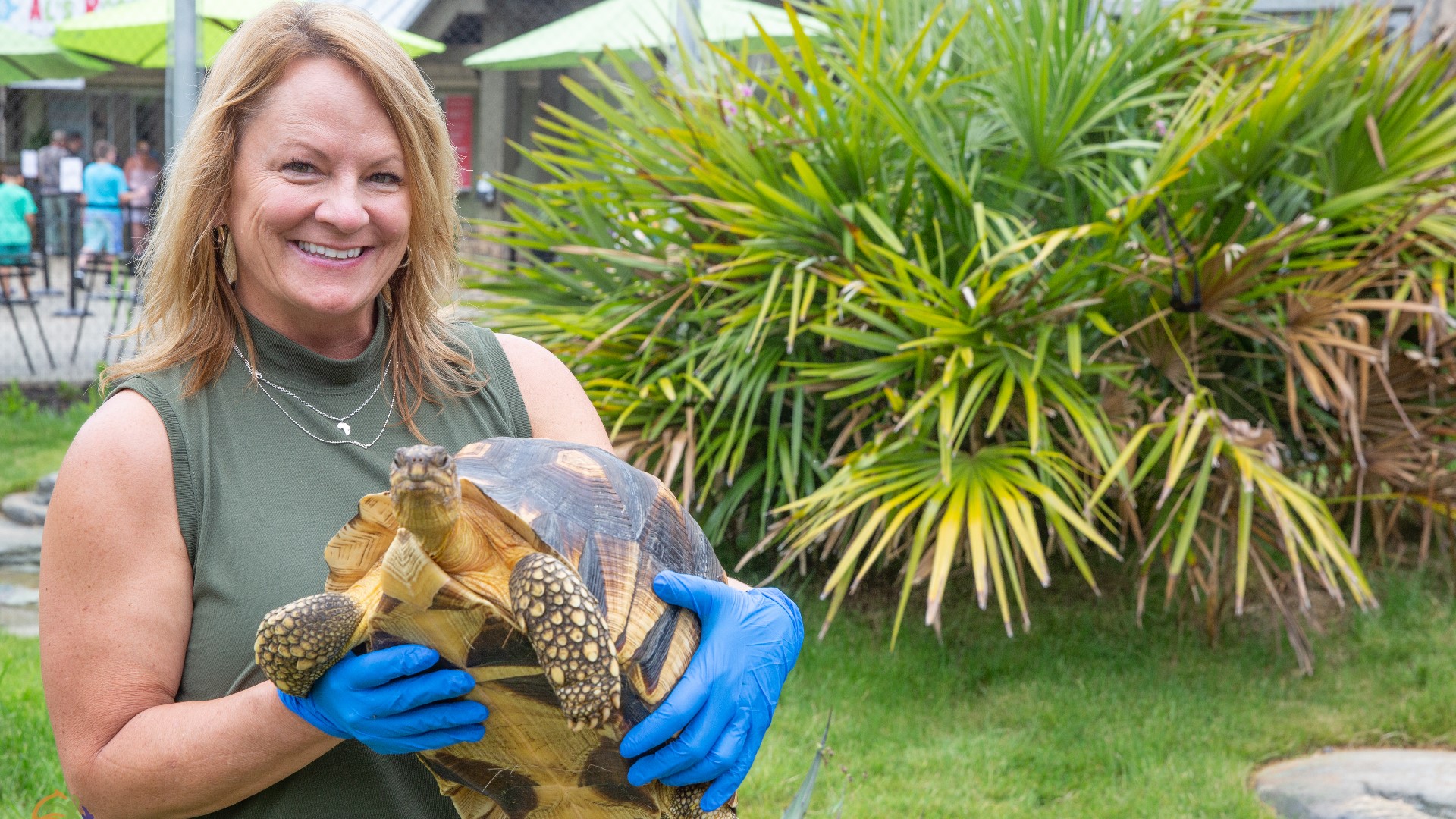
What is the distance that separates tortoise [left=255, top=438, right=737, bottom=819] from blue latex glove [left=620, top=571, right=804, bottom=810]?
0.03m

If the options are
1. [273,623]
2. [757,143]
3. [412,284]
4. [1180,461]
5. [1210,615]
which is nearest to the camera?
[273,623]

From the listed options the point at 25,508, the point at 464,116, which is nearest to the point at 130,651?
the point at 25,508

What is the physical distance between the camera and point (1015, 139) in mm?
4305

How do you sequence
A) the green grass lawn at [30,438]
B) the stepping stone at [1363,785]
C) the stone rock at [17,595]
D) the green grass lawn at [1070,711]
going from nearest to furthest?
1. the stepping stone at [1363,785]
2. the green grass lawn at [1070,711]
3. the stone rock at [17,595]
4. the green grass lawn at [30,438]

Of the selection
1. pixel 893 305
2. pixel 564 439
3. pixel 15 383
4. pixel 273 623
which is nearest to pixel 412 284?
pixel 564 439

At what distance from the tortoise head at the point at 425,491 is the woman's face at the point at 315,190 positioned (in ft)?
1.58

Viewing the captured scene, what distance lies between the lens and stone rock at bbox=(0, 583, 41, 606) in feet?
16.8

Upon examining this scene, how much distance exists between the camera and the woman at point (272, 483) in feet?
4.90

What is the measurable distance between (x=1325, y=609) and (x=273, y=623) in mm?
4250

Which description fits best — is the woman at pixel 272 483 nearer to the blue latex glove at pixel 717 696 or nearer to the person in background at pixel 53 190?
the blue latex glove at pixel 717 696

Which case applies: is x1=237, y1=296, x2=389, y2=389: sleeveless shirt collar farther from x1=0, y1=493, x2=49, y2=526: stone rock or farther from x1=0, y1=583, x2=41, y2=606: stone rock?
x1=0, y1=493, x2=49, y2=526: stone rock

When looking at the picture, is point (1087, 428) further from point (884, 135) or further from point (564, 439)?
point (564, 439)

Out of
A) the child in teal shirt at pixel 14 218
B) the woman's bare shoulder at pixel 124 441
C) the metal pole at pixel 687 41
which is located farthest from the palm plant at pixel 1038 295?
the child in teal shirt at pixel 14 218

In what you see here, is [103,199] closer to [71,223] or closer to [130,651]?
[71,223]
